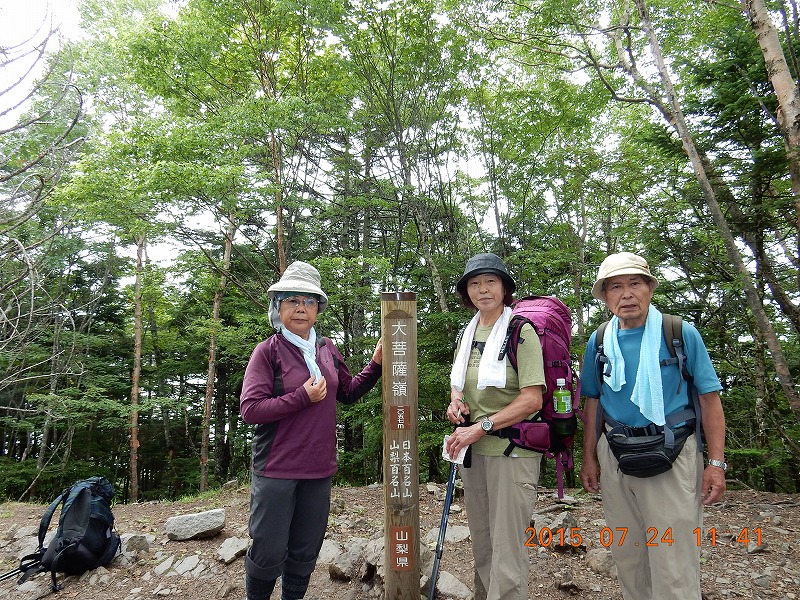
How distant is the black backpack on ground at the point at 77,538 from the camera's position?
159 inches

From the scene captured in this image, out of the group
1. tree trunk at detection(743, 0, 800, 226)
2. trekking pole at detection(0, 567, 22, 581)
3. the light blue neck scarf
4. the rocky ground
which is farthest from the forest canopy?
the light blue neck scarf

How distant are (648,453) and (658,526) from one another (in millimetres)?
402

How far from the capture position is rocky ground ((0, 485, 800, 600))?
11.7 ft

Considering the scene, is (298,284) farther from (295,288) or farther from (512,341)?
(512,341)

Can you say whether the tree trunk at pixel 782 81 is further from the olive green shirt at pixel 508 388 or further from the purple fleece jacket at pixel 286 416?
the purple fleece jacket at pixel 286 416

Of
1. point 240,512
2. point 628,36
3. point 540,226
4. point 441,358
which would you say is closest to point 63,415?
point 240,512

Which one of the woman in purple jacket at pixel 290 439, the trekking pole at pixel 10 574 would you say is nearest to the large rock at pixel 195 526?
the trekking pole at pixel 10 574

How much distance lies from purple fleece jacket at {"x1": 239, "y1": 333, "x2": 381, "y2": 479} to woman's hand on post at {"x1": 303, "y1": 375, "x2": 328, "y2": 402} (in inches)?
1.2

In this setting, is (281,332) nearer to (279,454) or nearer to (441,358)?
(279,454)

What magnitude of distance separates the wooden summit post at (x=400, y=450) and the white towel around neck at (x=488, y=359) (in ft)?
1.58

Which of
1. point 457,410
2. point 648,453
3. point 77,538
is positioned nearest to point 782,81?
point 648,453

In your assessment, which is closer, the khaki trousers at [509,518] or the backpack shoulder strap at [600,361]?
the khaki trousers at [509,518]

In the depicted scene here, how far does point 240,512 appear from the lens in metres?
6.06
